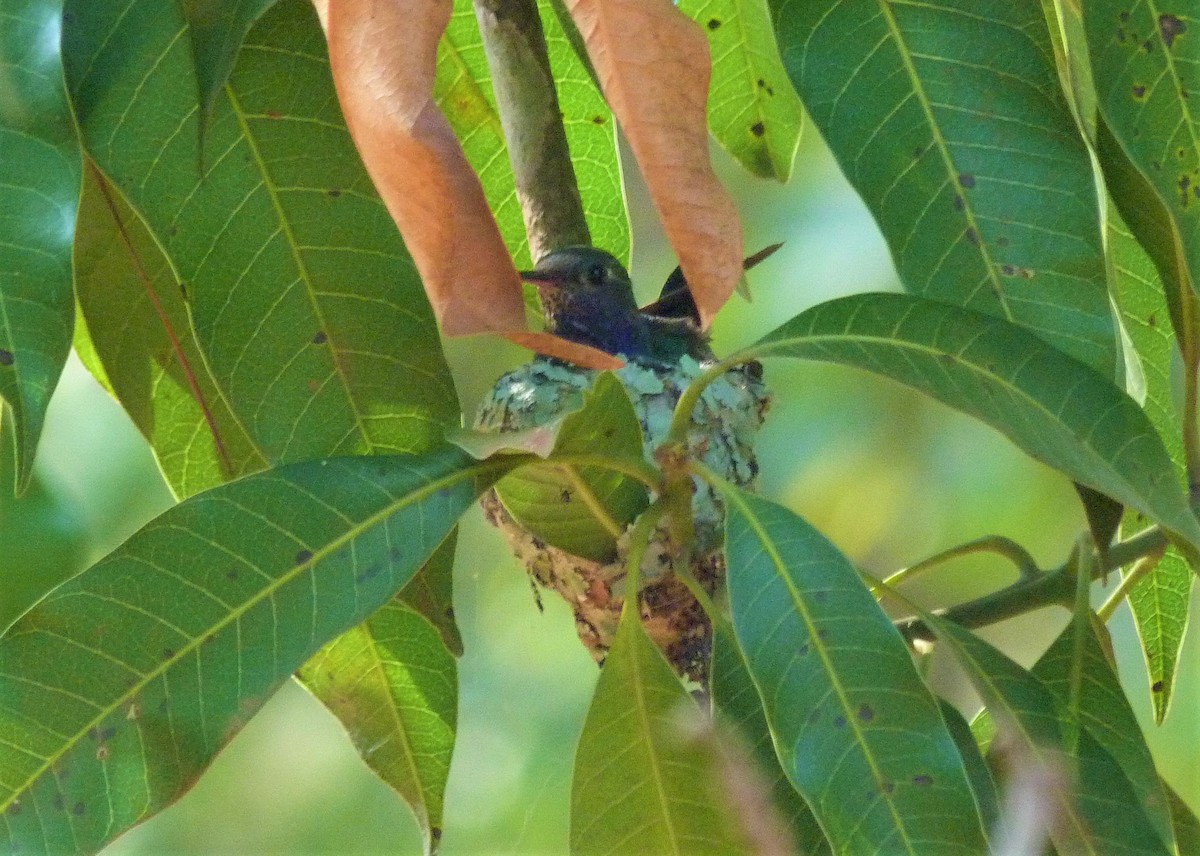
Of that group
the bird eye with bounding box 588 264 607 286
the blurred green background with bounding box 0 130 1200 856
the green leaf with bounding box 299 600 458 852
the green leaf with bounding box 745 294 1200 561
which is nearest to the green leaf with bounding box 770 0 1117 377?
the green leaf with bounding box 745 294 1200 561

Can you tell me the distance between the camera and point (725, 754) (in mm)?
1254

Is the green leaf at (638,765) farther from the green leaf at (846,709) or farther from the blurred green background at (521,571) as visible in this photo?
the blurred green background at (521,571)

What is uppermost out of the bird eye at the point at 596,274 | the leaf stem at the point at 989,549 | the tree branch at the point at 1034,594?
the bird eye at the point at 596,274

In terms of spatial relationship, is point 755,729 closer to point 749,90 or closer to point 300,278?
point 300,278

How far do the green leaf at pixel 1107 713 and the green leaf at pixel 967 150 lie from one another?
312 mm

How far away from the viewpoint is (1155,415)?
61.1 inches

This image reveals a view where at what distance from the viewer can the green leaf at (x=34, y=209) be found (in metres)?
1.05

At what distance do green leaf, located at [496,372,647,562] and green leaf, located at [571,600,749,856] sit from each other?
14 cm

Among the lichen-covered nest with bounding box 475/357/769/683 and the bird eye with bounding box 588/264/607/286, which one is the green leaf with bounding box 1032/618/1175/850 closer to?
the lichen-covered nest with bounding box 475/357/769/683

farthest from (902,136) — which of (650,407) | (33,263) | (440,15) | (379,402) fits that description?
(650,407)

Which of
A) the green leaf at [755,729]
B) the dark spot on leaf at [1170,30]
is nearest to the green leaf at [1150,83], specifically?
the dark spot on leaf at [1170,30]

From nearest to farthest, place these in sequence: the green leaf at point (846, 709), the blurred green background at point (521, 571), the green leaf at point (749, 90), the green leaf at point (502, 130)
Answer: the green leaf at point (846, 709) < the green leaf at point (502, 130) < the green leaf at point (749, 90) < the blurred green background at point (521, 571)

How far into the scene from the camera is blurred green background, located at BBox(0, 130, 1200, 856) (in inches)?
118

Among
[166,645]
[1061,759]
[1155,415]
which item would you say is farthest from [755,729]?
[1155,415]
